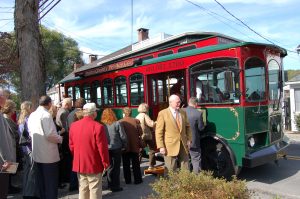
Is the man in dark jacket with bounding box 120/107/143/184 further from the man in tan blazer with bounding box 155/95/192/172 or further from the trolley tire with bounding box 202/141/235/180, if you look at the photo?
the trolley tire with bounding box 202/141/235/180

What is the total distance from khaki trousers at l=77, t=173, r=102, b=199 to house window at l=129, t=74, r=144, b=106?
200 inches

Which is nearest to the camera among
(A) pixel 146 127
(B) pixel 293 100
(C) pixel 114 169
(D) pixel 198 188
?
(D) pixel 198 188

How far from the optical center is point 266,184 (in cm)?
752

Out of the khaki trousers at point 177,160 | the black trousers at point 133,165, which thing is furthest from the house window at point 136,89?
the khaki trousers at point 177,160

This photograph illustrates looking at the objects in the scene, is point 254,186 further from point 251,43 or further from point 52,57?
point 52,57

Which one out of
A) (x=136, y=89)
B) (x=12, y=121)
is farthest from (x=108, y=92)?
(x=12, y=121)

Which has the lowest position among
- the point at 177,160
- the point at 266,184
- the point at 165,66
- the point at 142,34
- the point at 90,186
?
the point at 266,184

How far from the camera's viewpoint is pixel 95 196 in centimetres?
550

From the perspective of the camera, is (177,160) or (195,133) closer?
(177,160)

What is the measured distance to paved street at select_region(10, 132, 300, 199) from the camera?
6.86m

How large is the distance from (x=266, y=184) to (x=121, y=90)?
5660mm

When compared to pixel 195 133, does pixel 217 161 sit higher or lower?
lower

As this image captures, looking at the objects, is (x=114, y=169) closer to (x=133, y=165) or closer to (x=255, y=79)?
(x=133, y=165)

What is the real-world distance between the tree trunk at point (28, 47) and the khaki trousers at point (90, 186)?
4.34 metres
